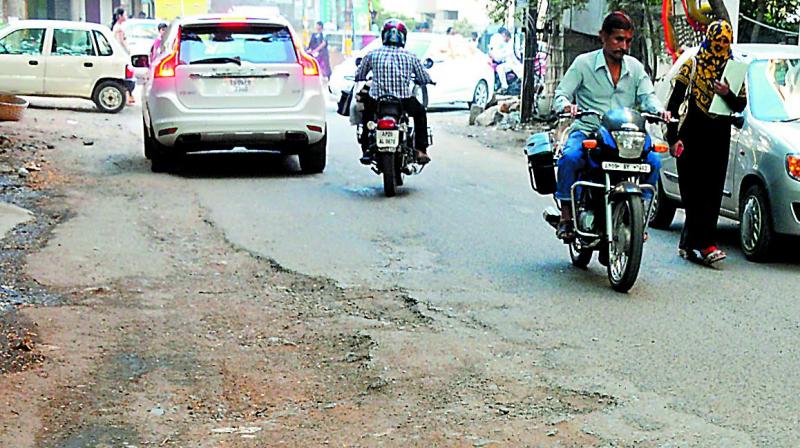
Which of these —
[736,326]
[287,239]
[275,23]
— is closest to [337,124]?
→ [275,23]

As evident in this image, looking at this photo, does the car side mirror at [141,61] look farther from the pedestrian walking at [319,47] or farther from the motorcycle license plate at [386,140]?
the pedestrian walking at [319,47]

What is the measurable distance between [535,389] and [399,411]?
0.69 metres

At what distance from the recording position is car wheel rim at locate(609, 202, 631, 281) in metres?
7.62

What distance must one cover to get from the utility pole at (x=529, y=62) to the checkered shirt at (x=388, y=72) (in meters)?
8.95

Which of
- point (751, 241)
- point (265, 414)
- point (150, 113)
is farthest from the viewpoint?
point (150, 113)

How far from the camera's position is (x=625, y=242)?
7.63m

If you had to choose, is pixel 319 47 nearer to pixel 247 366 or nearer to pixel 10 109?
pixel 10 109

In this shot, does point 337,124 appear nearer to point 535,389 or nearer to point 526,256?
point 526,256

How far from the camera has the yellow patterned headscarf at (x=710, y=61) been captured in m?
8.48

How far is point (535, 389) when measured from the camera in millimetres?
5543

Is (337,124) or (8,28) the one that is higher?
(8,28)

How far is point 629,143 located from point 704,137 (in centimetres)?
123

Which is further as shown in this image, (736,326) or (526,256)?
(526,256)

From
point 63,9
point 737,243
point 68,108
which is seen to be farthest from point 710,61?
point 63,9
